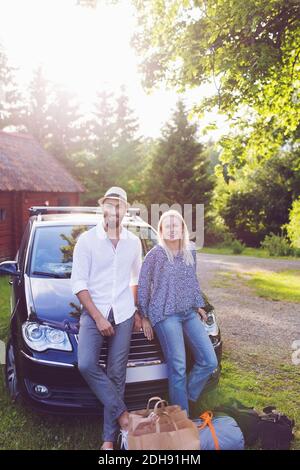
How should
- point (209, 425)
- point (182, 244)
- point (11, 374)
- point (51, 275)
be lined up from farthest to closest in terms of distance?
1. point (51, 275)
2. point (11, 374)
3. point (182, 244)
4. point (209, 425)

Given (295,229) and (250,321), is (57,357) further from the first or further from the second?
(295,229)

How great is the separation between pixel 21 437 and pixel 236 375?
2.62m

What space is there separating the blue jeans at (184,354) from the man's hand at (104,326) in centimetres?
51

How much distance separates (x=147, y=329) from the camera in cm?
379

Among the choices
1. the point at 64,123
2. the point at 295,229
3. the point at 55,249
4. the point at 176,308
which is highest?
the point at 64,123

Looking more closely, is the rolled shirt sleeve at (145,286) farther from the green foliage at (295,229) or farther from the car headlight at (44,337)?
the green foliage at (295,229)

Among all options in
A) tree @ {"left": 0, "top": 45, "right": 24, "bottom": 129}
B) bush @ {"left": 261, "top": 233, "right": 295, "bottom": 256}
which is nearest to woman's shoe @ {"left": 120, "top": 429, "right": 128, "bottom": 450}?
bush @ {"left": 261, "top": 233, "right": 295, "bottom": 256}

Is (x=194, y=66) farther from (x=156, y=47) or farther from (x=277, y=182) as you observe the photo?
(x=277, y=182)

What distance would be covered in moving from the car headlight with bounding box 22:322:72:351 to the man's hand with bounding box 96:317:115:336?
1.35ft

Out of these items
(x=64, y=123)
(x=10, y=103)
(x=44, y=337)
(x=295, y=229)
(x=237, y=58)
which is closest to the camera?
(x=44, y=337)

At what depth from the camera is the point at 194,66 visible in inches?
300

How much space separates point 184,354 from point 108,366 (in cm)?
67

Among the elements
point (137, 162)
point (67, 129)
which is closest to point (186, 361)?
point (137, 162)

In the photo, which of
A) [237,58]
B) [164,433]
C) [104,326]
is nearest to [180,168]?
[237,58]
